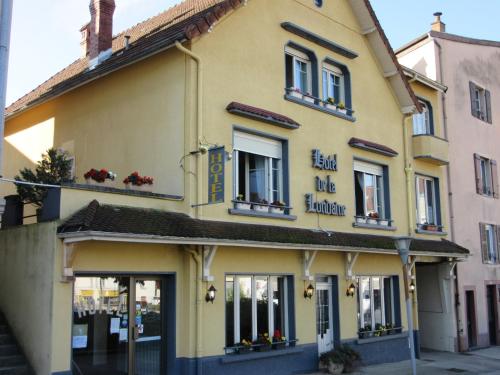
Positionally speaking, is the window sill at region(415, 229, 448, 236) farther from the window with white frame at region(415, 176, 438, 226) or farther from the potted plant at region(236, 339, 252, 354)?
the potted plant at region(236, 339, 252, 354)

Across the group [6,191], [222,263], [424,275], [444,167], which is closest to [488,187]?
[444,167]

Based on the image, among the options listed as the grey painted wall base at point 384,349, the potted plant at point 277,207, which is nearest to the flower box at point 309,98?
the potted plant at point 277,207

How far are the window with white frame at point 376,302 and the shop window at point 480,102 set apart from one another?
938cm

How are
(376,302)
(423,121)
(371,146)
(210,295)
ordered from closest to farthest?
1. (210,295)
2. (371,146)
3. (376,302)
4. (423,121)

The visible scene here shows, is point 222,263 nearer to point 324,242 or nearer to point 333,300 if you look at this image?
point 324,242

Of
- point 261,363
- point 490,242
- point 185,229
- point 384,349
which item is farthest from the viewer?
point 490,242

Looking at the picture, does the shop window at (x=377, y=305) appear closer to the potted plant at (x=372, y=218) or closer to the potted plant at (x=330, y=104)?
the potted plant at (x=372, y=218)

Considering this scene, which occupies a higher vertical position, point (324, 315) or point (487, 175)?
point (487, 175)

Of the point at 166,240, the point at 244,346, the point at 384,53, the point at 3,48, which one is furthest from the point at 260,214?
the point at 384,53

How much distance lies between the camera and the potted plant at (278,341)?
45.8 feet

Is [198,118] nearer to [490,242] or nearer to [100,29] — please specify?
[100,29]

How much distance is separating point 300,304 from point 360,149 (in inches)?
206

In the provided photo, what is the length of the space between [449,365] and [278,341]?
21.6ft

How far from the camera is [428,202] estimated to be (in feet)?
68.4
